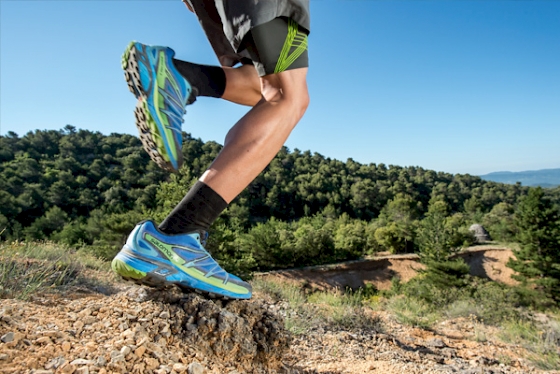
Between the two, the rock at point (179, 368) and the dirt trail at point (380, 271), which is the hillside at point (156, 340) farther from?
the dirt trail at point (380, 271)

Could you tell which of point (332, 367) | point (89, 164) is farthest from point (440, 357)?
point (89, 164)

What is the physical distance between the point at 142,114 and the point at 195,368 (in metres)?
0.77

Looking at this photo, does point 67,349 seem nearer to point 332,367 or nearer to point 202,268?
point 202,268

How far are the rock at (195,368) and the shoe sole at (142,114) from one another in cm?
57

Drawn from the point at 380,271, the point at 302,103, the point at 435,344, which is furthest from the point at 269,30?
the point at 380,271

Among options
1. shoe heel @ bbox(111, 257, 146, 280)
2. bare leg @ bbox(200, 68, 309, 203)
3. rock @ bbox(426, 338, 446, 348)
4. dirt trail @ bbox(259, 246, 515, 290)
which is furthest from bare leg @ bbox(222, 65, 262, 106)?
dirt trail @ bbox(259, 246, 515, 290)

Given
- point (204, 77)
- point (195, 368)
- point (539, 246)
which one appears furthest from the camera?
point (539, 246)

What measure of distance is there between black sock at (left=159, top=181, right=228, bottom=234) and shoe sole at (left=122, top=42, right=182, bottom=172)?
11cm

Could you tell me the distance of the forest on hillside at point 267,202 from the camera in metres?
25.5

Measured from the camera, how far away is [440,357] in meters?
2.39

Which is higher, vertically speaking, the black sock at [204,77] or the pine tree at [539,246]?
the black sock at [204,77]

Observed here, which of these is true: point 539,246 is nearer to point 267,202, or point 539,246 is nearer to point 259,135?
point 259,135

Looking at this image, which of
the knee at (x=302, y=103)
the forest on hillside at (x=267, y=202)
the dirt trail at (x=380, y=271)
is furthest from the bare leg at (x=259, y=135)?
the dirt trail at (x=380, y=271)

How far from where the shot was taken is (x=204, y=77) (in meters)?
1.17
